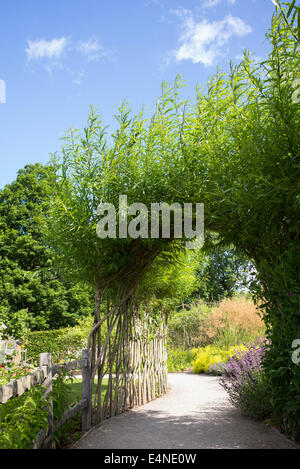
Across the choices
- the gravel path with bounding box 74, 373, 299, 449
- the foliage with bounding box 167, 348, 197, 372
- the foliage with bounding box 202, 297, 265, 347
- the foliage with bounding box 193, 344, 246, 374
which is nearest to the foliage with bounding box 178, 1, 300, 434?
the gravel path with bounding box 74, 373, 299, 449

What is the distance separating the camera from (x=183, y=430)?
4383mm

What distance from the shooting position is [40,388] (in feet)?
10.4

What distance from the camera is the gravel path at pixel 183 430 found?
380 centimetres

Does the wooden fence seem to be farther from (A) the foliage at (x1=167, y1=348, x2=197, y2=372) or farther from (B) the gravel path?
(A) the foliage at (x1=167, y1=348, x2=197, y2=372)

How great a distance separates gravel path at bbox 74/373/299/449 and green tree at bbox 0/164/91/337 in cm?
1152

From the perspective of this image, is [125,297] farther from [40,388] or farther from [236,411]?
[236,411]

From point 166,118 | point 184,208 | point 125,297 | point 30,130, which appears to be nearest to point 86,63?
point 166,118

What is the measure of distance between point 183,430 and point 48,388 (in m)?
1.84

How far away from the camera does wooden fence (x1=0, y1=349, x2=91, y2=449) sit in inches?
102

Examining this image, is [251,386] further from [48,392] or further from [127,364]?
[48,392]

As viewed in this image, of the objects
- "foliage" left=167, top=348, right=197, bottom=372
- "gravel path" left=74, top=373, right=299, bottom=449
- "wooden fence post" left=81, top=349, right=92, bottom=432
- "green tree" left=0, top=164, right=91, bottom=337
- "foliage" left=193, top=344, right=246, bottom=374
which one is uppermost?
"green tree" left=0, top=164, right=91, bottom=337

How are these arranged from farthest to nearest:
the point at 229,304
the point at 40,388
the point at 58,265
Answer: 1. the point at 229,304
2. the point at 58,265
3. the point at 40,388

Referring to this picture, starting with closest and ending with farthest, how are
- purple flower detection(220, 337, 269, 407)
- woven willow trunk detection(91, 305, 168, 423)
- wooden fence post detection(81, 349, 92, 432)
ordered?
wooden fence post detection(81, 349, 92, 432) < woven willow trunk detection(91, 305, 168, 423) < purple flower detection(220, 337, 269, 407)

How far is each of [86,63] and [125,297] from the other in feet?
9.01
